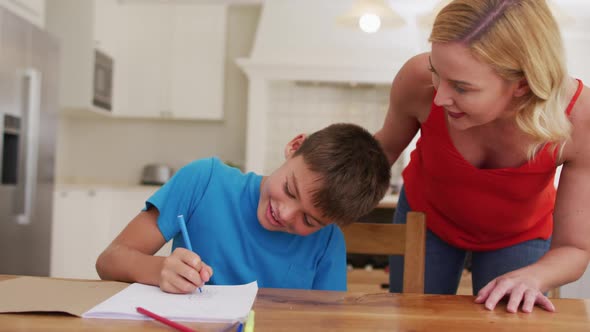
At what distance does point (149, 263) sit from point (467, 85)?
593 mm

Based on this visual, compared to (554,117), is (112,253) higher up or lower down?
lower down

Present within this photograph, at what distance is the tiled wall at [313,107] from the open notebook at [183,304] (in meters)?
3.94

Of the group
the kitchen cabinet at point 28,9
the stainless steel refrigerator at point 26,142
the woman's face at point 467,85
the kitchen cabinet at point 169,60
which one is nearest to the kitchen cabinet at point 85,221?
the stainless steel refrigerator at point 26,142

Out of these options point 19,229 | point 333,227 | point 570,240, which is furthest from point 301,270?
point 19,229

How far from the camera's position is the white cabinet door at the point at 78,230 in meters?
3.89

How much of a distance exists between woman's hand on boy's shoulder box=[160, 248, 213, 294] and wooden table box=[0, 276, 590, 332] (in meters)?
0.09

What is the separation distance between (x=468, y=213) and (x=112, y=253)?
77 cm

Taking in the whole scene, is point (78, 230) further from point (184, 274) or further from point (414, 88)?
point (184, 274)

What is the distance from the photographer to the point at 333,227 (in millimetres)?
1302

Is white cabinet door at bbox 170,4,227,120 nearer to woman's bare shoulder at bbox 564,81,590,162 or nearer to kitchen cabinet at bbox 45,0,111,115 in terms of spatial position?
kitchen cabinet at bbox 45,0,111,115

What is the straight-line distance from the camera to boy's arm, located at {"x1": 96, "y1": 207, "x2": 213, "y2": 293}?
923mm

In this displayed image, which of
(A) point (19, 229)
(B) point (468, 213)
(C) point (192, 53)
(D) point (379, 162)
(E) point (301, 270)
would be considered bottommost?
(A) point (19, 229)

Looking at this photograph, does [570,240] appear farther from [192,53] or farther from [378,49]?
[192,53]

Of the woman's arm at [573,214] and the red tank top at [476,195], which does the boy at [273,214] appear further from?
the woman's arm at [573,214]
